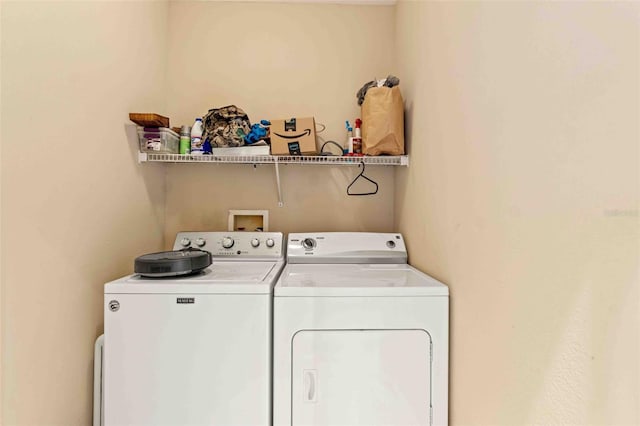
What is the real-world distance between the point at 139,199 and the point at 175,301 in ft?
2.93

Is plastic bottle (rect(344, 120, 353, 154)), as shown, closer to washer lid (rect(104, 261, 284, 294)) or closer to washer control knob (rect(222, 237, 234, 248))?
washer control knob (rect(222, 237, 234, 248))

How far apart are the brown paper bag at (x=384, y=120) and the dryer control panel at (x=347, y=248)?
1.76 ft

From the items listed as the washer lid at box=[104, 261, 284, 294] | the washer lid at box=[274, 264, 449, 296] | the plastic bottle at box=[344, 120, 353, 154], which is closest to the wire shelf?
the plastic bottle at box=[344, 120, 353, 154]

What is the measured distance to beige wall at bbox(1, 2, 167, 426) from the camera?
979 mm

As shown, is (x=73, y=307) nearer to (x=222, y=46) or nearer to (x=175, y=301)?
(x=175, y=301)

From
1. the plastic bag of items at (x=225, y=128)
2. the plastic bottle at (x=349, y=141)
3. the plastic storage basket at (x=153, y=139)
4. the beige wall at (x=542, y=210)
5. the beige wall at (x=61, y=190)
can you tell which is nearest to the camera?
the beige wall at (x=542, y=210)

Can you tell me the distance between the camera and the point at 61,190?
3.84 ft

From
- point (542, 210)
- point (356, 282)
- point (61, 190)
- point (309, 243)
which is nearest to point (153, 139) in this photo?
point (61, 190)

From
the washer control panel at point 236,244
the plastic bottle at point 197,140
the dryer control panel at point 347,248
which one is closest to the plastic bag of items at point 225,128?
the plastic bottle at point 197,140

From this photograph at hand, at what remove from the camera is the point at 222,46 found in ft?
7.16

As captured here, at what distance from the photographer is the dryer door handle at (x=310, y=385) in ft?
3.80

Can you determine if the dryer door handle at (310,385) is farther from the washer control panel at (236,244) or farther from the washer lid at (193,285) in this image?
the washer control panel at (236,244)

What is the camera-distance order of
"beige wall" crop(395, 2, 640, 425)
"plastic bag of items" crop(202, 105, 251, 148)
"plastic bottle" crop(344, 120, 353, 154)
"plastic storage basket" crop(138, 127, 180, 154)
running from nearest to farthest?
"beige wall" crop(395, 2, 640, 425), "plastic storage basket" crop(138, 127, 180, 154), "plastic bag of items" crop(202, 105, 251, 148), "plastic bottle" crop(344, 120, 353, 154)

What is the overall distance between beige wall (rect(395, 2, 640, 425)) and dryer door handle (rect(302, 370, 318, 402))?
52 cm
